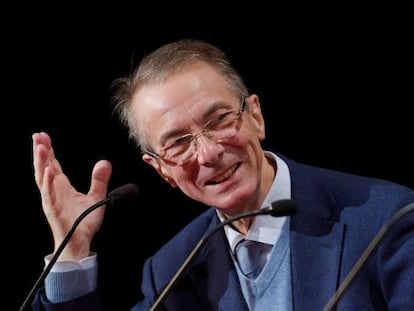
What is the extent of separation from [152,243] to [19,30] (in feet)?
3.32

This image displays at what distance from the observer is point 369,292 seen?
1.94 m

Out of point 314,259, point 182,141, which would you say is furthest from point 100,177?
point 314,259

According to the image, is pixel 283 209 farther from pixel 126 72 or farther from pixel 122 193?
pixel 126 72

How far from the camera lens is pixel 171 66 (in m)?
2.21

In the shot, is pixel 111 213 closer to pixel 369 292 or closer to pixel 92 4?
pixel 92 4

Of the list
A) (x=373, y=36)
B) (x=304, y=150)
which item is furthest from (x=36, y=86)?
(x=373, y=36)

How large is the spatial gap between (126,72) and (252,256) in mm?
946

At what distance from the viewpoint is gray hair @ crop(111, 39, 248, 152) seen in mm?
2215

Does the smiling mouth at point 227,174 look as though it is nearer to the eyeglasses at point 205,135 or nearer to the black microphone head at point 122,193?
the eyeglasses at point 205,135

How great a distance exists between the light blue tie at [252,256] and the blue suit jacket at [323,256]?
51mm

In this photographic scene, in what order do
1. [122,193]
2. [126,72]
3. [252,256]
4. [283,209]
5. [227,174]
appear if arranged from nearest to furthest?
1. [283,209]
2. [122,193]
3. [227,174]
4. [252,256]
5. [126,72]

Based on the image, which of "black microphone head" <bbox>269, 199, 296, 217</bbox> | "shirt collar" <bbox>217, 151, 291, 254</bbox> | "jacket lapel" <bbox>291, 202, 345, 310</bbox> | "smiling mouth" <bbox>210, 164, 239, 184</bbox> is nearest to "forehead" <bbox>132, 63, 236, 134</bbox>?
"smiling mouth" <bbox>210, 164, 239, 184</bbox>

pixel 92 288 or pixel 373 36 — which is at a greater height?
pixel 373 36

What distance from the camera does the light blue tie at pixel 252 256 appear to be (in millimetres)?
2227
